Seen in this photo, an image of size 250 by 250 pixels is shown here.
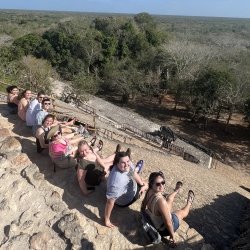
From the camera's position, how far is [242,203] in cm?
1138

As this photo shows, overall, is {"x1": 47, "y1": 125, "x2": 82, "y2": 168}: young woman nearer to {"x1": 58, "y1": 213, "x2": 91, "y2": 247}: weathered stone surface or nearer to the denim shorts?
{"x1": 58, "y1": 213, "x2": 91, "y2": 247}: weathered stone surface

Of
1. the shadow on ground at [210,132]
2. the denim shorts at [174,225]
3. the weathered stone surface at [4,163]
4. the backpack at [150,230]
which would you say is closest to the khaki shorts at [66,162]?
the weathered stone surface at [4,163]

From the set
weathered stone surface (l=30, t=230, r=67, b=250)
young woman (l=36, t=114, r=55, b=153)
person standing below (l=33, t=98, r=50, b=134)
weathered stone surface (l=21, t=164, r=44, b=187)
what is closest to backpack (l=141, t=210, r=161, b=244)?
weathered stone surface (l=30, t=230, r=67, b=250)

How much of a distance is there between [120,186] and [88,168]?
36.2 inches

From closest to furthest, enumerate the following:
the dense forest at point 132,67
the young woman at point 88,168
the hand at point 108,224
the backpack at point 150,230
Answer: the backpack at point 150,230 → the hand at point 108,224 → the young woman at point 88,168 → the dense forest at point 132,67

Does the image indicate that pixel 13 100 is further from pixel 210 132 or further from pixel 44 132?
pixel 210 132

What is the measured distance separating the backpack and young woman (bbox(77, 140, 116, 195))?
1.28 meters

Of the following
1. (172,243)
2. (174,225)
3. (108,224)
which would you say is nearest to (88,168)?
(108,224)

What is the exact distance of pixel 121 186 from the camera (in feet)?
19.5

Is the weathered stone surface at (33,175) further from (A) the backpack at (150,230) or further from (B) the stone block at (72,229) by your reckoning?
(A) the backpack at (150,230)

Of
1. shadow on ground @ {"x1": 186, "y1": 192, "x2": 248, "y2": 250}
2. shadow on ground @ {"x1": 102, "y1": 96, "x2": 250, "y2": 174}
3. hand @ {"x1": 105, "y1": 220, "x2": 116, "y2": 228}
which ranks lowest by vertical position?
shadow on ground @ {"x1": 102, "y1": 96, "x2": 250, "y2": 174}

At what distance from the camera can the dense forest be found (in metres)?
25.0

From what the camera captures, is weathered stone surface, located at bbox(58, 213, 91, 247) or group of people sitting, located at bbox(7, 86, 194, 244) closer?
group of people sitting, located at bbox(7, 86, 194, 244)

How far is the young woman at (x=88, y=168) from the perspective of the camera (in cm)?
652
